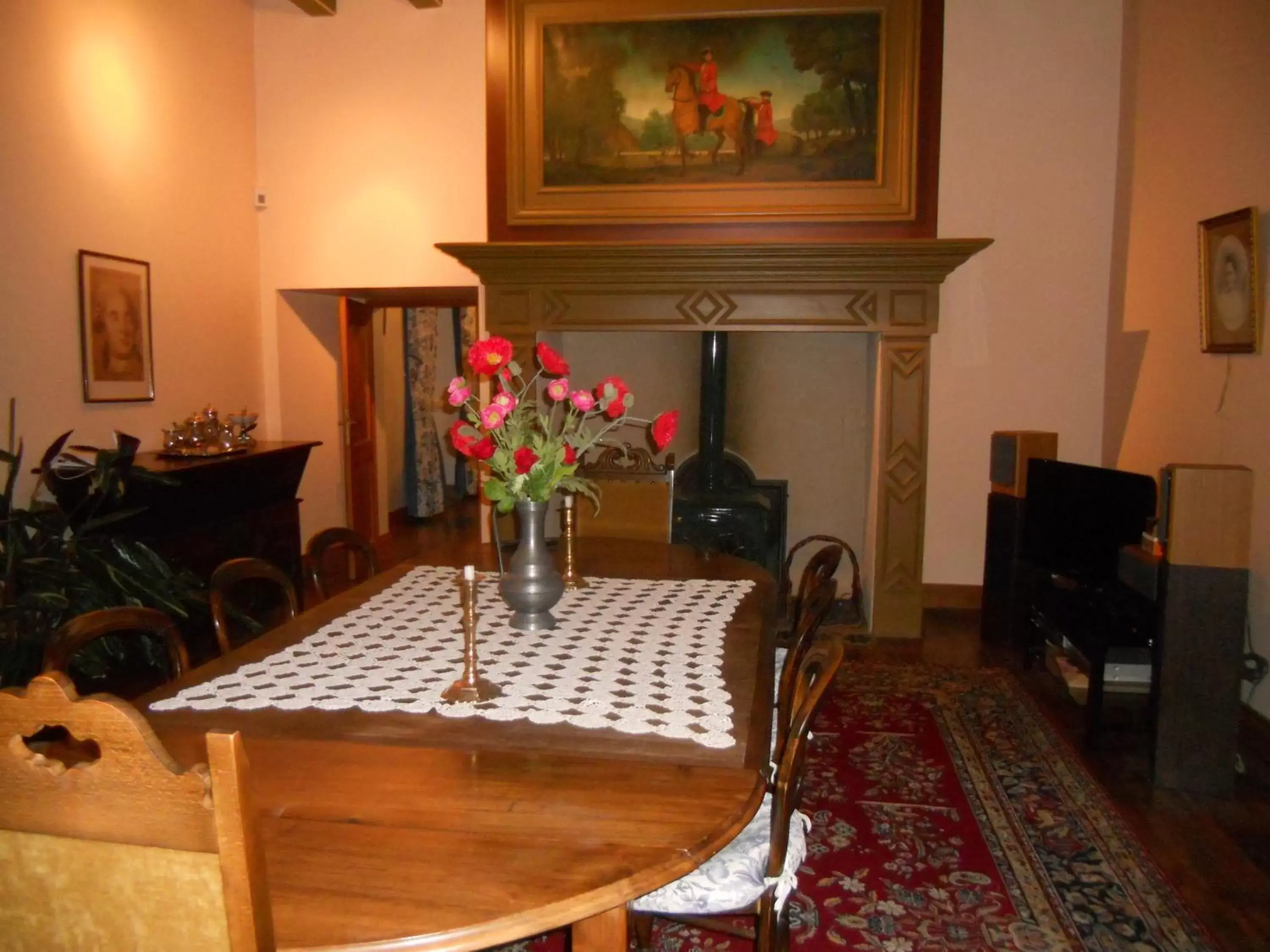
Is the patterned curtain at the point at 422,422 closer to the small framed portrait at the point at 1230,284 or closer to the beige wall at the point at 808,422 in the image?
the beige wall at the point at 808,422

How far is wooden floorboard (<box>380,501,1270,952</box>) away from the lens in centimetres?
213

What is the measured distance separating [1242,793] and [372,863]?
285 centimetres

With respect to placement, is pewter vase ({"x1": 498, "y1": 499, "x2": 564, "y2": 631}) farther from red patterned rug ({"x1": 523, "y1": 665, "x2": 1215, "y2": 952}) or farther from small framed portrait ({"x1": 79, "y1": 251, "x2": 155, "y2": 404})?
small framed portrait ({"x1": 79, "y1": 251, "x2": 155, "y2": 404})

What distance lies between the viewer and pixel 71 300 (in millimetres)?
3717

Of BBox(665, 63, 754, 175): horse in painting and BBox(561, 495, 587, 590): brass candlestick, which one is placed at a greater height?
BBox(665, 63, 754, 175): horse in painting

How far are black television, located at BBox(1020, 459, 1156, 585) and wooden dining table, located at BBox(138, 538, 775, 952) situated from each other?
2.39 m

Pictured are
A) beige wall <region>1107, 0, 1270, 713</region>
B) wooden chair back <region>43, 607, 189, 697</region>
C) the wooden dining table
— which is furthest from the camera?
beige wall <region>1107, 0, 1270, 713</region>

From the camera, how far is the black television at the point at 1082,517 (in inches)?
133

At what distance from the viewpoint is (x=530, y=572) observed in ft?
6.57

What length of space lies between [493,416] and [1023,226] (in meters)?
3.84

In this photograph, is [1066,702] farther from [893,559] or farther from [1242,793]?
[893,559]

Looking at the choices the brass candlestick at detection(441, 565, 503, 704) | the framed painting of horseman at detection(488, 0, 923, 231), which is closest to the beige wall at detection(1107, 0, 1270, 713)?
the framed painting of horseman at detection(488, 0, 923, 231)

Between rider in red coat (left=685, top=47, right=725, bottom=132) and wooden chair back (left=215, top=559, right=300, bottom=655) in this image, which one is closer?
wooden chair back (left=215, top=559, right=300, bottom=655)

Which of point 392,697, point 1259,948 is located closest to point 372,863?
point 392,697
